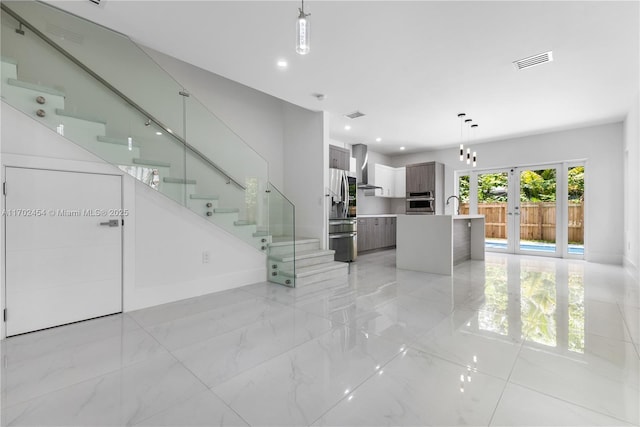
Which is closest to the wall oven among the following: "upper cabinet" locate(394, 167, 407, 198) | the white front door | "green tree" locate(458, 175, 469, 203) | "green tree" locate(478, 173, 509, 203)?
"upper cabinet" locate(394, 167, 407, 198)

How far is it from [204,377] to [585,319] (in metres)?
3.45

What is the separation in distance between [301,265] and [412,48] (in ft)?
10.3

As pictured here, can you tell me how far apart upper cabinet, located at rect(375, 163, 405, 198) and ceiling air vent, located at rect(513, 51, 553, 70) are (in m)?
4.48

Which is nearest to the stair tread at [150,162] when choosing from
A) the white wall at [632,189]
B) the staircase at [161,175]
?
the staircase at [161,175]

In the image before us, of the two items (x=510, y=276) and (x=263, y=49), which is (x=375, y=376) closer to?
(x=263, y=49)

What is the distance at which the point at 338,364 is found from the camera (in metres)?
1.91

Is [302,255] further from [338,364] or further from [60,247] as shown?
[60,247]

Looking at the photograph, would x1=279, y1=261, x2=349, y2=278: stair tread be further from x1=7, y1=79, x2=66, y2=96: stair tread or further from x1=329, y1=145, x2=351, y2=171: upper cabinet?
x1=7, y1=79, x2=66, y2=96: stair tread

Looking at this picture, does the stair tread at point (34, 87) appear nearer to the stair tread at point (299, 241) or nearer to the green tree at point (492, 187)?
the stair tread at point (299, 241)

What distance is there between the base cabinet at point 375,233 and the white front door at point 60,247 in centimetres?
492

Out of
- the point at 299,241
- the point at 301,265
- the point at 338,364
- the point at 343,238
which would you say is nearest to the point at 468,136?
the point at 343,238

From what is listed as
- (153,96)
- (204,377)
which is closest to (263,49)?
(153,96)

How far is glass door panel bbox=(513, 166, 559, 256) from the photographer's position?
6.52 m

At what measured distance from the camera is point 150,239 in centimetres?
319
